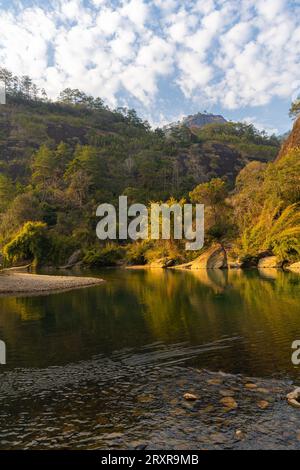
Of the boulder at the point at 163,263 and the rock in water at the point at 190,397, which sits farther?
the boulder at the point at 163,263

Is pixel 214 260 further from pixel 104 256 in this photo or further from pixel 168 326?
pixel 168 326

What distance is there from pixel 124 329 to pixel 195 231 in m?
40.8

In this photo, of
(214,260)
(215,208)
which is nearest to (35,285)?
(214,260)

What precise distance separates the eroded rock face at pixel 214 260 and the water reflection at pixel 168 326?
66.1 feet

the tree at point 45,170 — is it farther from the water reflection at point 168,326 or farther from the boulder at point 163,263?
the water reflection at point 168,326

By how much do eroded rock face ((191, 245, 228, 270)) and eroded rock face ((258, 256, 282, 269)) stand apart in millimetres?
4161

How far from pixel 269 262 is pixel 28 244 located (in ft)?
121

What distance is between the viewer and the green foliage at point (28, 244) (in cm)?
6172

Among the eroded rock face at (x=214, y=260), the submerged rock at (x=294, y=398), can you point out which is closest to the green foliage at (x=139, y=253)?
the eroded rock face at (x=214, y=260)

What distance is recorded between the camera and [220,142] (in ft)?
438

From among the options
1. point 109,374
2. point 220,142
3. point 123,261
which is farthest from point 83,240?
point 220,142

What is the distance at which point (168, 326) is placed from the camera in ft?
55.4

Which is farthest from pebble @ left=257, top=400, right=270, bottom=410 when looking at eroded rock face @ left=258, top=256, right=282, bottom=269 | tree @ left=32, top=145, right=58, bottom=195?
tree @ left=32, top=145, right=58, bottom=195
